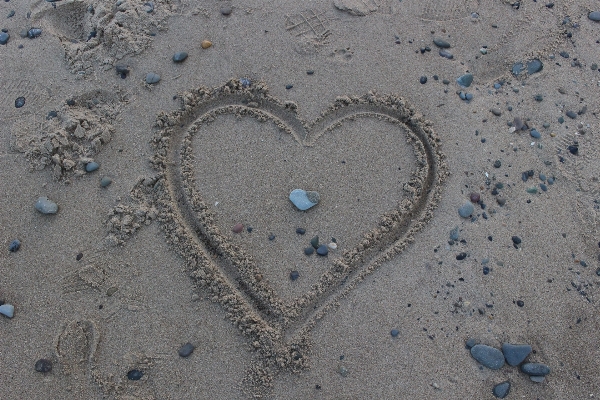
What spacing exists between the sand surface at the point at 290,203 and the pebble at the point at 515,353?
50 millimetres

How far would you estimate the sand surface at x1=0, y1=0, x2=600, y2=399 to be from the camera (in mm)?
3121

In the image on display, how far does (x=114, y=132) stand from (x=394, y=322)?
2.45 m

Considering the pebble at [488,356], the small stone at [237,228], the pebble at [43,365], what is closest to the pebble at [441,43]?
the small stone at [237,228]

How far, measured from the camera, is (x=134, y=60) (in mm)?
4000

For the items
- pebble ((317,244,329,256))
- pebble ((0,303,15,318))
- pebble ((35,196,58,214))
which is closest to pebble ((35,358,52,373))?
pebble ((0,303,15,318))

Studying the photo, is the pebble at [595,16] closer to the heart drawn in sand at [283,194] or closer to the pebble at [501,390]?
the heart drawn in sand at [283,194]

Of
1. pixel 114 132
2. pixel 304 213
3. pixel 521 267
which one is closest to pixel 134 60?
pixel 114 132

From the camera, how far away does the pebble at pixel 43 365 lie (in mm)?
3039

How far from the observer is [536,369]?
121 inches

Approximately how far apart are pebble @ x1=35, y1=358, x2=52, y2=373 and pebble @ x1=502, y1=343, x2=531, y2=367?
112 inches

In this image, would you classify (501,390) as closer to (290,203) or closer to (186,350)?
(290,203)

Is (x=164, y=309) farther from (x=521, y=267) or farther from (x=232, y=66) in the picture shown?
(x=521, y=267)

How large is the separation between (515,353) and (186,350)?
2060 mm

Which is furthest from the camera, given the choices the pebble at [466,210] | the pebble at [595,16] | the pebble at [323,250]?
the pebble at [595,16]
